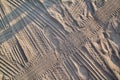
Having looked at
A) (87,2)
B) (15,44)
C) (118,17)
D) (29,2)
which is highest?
(29,2)

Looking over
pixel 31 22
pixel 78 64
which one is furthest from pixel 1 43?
pixel 78 64

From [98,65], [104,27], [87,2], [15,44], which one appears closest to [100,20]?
[104,27]

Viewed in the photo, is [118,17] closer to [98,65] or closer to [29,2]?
[98,65]

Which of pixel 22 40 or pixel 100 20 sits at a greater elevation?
pixel 22 40

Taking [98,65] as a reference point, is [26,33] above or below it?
above

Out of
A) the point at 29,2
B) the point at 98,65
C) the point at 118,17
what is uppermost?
the point at 29,2

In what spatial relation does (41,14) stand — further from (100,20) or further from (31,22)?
(100,20)
